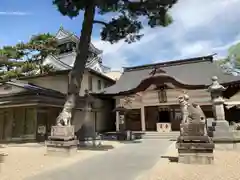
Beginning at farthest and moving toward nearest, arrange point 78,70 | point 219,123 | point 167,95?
point 167,95 → point 78,70 → point 219,123

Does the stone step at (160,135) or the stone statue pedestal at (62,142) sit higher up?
the stone statue pedestal at (62,142)

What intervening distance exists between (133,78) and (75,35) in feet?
34.2

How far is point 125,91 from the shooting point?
69.3ft

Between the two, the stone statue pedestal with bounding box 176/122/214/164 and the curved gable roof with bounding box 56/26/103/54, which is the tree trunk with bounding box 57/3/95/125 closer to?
the stone statue pedestal with bounding box 176/122/214/164

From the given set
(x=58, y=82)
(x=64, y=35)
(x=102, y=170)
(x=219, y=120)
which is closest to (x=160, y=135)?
(x=219, y=120)

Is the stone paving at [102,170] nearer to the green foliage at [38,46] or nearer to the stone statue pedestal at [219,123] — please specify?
the stone statue pedestal at [219,123]

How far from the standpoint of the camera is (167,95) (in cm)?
2080

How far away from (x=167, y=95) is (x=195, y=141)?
13.5 meters

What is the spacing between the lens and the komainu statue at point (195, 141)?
7.42m

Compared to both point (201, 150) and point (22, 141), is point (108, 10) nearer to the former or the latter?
point (201, 150)

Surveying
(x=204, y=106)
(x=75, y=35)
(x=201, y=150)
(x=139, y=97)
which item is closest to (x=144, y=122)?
(x=139, y=97)

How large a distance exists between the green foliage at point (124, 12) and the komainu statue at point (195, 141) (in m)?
7.07

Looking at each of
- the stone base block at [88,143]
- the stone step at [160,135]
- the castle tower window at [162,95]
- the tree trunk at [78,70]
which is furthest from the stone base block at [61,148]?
the castle tower window at [162,95]

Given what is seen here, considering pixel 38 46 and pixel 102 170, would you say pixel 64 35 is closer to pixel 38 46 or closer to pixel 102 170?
pixel 38 46
